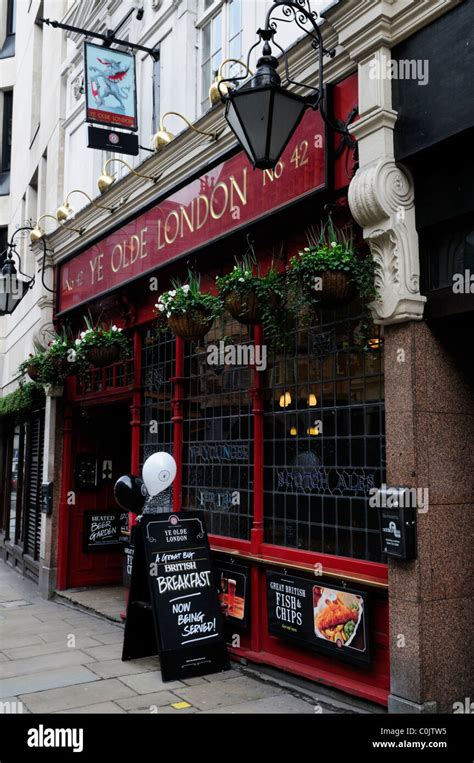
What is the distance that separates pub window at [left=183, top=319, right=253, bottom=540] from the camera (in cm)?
761

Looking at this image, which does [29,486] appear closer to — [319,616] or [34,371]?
[34,371]

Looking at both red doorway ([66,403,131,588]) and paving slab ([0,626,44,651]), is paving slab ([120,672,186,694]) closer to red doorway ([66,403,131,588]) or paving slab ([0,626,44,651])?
paving slab ([0,626,44,651])

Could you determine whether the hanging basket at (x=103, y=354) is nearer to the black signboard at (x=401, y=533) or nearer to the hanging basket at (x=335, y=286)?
the hanging basket at (x=335, y=286)

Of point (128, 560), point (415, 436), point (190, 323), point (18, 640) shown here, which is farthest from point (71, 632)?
point (415, 436)

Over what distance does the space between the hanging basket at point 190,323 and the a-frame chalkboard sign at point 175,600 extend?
187 centimetres

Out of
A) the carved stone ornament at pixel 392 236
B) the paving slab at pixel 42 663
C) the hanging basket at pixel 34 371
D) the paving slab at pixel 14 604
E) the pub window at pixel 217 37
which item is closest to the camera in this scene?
the carved stone ornament at pixel 392 236

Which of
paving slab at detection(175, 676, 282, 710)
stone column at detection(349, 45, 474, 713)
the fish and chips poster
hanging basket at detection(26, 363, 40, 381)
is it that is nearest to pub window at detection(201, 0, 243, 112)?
stone column at detection(349, 45, 474, 713)

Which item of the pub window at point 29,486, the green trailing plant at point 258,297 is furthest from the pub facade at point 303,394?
the pub window at point 29,486

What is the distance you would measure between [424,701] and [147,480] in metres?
3.47

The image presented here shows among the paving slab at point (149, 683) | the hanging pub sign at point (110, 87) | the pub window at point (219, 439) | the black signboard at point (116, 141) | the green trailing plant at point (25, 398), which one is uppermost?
the hanging pub sign at point (110, 87)

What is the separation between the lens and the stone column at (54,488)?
11.9 meters

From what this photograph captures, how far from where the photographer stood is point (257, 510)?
723 cm

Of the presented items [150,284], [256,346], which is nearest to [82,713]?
[256,346]

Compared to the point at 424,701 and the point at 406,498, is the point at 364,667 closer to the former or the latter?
the point at 424,701
